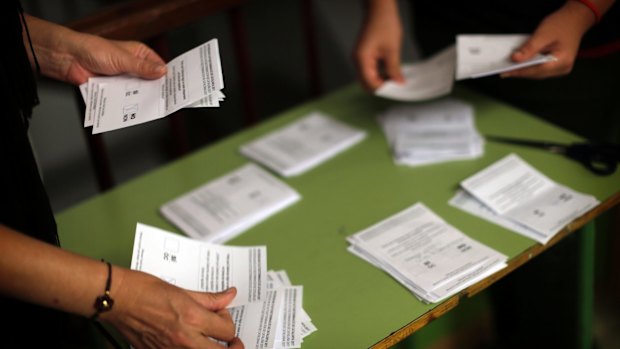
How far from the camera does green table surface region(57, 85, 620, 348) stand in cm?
116

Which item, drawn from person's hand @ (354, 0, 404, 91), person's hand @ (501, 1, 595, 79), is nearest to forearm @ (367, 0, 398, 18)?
person's hand @ (354, 0, 404, 91)

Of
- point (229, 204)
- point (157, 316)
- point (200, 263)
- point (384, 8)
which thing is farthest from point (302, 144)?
point (157, 316)

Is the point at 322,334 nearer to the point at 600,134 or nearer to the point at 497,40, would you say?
the point at 497,40

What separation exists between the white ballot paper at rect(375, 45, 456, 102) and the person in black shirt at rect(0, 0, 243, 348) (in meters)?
0.77

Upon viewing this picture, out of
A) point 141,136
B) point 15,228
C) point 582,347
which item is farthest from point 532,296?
point 141,136

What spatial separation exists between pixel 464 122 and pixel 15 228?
1.09m

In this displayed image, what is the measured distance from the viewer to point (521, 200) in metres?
1.38

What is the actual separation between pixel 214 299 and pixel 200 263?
17 cm

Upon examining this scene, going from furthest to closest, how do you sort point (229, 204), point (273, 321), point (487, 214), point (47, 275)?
point (229, 204), point (487, 214), point (273, 321), point (47, 275)

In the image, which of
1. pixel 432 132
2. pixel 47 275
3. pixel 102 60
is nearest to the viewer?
pixel 47 275

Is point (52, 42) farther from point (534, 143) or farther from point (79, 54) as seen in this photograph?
point (534, 143)

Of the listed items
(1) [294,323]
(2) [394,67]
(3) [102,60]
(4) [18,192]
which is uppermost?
(3) [102,60]

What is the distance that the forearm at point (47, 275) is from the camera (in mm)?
850

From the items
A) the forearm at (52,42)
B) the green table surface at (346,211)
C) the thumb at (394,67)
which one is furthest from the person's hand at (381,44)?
the forearm at (52,42)
